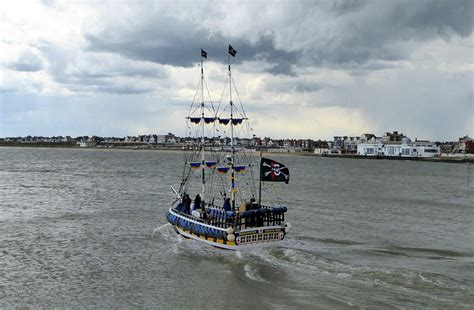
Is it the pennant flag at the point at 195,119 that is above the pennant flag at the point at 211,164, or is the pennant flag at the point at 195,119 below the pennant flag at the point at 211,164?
above

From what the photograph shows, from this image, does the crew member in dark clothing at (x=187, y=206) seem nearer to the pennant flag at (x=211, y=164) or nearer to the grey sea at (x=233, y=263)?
the grey sea at (x=233, y=263)

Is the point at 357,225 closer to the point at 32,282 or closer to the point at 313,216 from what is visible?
the point at 313,216

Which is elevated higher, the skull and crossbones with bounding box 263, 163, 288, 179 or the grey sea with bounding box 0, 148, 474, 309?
the skull and crossbones with bounding box 263, 163, 288, 179

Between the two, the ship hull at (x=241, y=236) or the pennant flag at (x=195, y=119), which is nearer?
the ship hull at (x=241, y=236)

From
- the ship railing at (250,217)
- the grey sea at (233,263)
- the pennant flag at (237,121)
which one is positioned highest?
the pennant flag at (237,121)

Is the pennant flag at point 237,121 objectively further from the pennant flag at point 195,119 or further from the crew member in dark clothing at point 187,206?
the crew member in dark clothing at point 187,206

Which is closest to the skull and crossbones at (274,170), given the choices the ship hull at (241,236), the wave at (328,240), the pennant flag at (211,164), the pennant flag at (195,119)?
the ship hull at (241,236)

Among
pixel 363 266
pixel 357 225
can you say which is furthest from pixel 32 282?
pixel 357 225

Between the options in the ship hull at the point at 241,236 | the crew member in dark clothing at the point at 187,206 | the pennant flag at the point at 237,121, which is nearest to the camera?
the ship hull at the point at 241,236

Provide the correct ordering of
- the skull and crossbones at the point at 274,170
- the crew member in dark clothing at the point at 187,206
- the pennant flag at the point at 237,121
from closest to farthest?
the skull and crossbones at the point at 274,170, the pennant flag at the point at 237,121, the crew member in dark clothing at the point at 187,206

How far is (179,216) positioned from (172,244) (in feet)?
7.44

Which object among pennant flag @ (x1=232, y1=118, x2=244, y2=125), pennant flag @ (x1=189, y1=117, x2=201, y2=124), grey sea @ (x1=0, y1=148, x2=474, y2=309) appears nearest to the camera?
grey sea @ (x1=0, y1=148, x2=474, y2=309)

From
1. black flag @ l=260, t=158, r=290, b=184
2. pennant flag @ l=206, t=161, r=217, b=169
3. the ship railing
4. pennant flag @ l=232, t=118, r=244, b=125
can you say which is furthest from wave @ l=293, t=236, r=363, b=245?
pennant flag @ l=232, t=118, r=244, b=125

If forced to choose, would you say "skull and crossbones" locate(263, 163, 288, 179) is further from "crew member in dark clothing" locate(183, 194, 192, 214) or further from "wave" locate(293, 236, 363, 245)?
"crew member in dark clothing" locate(183, 194, 192, 214)
